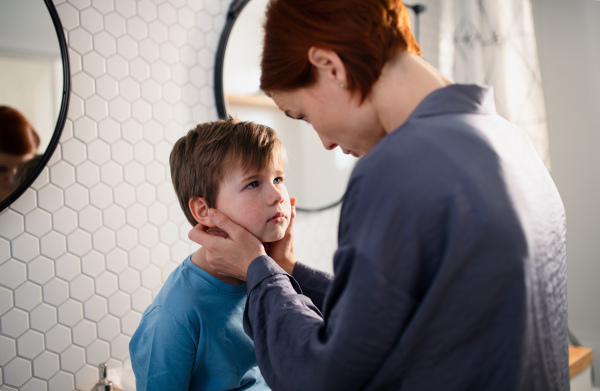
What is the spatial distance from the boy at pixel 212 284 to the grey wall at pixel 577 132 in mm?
1601

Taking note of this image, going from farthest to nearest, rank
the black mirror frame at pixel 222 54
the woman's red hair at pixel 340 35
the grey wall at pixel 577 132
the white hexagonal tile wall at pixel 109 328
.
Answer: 1. the grey wall at pixel 577 132
2. the black mirror frame at pixel 222 54
3. the white hexagonal tile wall at pixel 109 328
4. the woman's red hair at pixel 340 35

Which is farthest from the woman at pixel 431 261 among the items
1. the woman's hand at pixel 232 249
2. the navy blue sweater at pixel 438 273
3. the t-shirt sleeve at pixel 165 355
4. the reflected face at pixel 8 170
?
the reflected face at pixel 8 170

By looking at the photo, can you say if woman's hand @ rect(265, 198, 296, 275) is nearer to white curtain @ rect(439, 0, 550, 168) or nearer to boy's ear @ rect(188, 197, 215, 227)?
boy's ear @ rect(188, 197, 215, 227)

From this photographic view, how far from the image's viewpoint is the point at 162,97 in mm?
1394

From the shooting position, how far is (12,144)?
1067 mm

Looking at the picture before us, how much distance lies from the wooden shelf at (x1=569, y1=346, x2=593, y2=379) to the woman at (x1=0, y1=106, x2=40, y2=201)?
177 cm

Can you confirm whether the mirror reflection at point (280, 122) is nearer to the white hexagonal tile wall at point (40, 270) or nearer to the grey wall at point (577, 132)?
the white hexagonal tile wall at point (40, 270)

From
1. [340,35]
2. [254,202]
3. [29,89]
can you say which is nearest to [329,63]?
[340,35]

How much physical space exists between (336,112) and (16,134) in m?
0.81

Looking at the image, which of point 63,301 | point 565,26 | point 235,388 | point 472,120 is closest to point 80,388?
point 63,301

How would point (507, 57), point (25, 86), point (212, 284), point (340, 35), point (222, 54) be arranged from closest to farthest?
point (340, 35)
point (212, 284)
point (25, 86)
point (222, 54)
point (507, 57)

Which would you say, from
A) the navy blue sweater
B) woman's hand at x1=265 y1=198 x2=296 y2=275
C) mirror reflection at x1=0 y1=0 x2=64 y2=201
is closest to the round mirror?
mirror reflection at x1=0 y1=0 x2=64 y2=201

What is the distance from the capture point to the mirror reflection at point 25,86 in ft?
3.48

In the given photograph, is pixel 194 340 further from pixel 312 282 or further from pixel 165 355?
pixel 312 282
